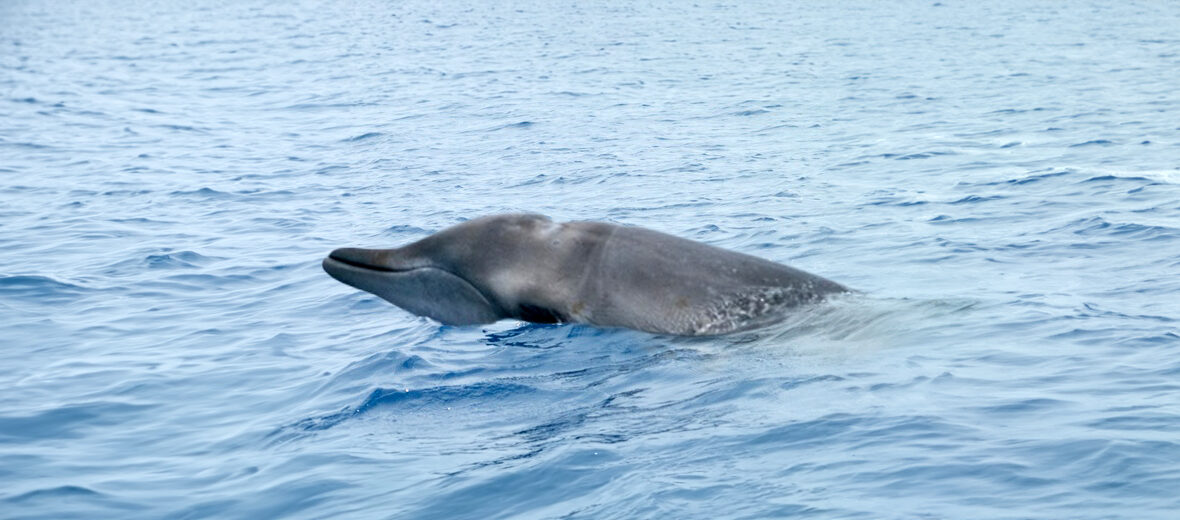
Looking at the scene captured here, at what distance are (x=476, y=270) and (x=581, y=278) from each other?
31.8 inches

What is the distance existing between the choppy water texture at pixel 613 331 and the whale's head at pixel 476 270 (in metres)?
0.31

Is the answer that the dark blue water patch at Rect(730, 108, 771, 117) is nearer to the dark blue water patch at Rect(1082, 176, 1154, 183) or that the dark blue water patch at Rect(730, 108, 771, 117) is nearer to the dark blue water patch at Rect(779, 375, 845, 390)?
the dark blue water patch at Rect(1082, 176, 1154, 183)

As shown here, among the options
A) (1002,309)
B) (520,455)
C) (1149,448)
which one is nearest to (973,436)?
(1149,448)

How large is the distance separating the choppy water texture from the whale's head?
0.31 metres

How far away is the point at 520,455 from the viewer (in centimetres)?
893

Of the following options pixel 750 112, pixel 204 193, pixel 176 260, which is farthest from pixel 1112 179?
pixel 204 193

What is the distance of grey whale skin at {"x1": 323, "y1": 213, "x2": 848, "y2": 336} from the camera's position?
35.7 feet

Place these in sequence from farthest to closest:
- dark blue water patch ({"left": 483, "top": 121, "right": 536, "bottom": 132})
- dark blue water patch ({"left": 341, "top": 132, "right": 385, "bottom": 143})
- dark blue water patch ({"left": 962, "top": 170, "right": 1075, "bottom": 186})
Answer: dark blue water patch ({"left": 483, "top": 121, "right": 536, "bottom": 132}) < dark blue water patch ({"left": 341, "top": 132, "right": 385, "bottom": 143}) < dark blue water patch ({"left": 962, "top": 170, "right": 1075, "bottom": 186})

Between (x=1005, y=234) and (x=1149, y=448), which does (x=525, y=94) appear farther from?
(x=1149, y=448)

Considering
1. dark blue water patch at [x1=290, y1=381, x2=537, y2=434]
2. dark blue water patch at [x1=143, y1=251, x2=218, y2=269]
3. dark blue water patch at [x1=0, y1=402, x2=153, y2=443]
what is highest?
dark blue water patch at [x1=290, y1=381, x2=537, y2=434]

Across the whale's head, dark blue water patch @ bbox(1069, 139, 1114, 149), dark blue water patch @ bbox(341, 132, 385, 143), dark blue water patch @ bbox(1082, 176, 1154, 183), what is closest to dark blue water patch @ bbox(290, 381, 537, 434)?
the whale's head

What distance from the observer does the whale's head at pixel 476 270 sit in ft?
36.6

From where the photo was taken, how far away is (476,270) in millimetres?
11273

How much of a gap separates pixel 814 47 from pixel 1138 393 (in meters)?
37.2
